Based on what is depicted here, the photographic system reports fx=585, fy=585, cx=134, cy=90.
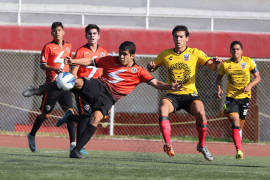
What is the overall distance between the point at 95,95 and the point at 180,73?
1.58 m

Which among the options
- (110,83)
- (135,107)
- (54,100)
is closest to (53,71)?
(54,100)

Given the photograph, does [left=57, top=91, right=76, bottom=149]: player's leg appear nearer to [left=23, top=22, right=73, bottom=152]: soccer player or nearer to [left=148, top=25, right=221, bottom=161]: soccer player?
[left=23, top=22, right=73, bottom=152]: soccer player

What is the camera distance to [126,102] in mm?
18453

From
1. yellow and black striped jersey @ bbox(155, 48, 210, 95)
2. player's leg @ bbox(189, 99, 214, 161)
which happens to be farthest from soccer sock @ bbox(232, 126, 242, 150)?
yellow and black striped jersey @ bbox(155, 48, 210, 95)

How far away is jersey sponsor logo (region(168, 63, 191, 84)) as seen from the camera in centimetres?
933

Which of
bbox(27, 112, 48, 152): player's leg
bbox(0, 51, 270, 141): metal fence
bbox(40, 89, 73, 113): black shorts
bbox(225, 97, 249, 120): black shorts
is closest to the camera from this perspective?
bbox(40, 89, 73, 113): black shorts

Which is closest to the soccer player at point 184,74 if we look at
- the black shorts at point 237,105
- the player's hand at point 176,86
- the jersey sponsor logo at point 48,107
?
the player's hand at point 176,86

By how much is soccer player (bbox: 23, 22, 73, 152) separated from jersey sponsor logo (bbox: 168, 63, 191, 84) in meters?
1.99

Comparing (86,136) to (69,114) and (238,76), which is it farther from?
(238,76)

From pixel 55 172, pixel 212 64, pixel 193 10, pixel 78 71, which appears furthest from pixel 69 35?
pixel 55 172

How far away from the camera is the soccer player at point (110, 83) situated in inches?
332

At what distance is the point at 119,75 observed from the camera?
29.2 ft

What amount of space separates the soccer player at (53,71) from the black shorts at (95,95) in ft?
5.42

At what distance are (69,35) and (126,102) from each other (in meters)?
2.80
